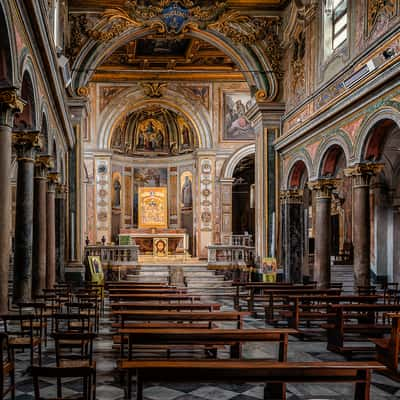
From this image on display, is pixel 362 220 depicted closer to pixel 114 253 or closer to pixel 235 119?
pixel 114 253

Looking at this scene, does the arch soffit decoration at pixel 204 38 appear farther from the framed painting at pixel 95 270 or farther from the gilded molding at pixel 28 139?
the gilded molding at pixel 28 139

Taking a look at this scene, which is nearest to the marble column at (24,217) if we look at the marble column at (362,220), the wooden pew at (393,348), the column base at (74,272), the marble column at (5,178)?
the marble column at (5,178)

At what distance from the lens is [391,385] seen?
696cm

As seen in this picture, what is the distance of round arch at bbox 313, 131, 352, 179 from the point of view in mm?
15859

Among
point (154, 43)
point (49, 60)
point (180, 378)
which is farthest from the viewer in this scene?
point (154, 43)

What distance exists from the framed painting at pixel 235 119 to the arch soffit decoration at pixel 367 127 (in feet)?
53.2

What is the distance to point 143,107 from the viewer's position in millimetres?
31000

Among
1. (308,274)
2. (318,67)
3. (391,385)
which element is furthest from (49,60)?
(308,274)

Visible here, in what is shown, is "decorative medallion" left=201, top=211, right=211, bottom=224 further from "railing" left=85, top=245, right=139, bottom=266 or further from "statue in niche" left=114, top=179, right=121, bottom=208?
"railing" left=85, top=245, right=139, bottom=266

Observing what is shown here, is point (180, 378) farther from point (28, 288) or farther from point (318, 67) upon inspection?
point (318, 67)

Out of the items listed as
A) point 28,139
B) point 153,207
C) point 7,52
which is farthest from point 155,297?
point 153,207

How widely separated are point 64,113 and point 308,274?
12.1 meters

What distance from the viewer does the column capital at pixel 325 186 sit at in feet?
59.4

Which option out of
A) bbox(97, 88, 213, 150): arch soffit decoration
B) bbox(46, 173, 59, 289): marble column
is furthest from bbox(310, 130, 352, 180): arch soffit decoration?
bbox(97, 88, 213, 150): arch soffit decoration
